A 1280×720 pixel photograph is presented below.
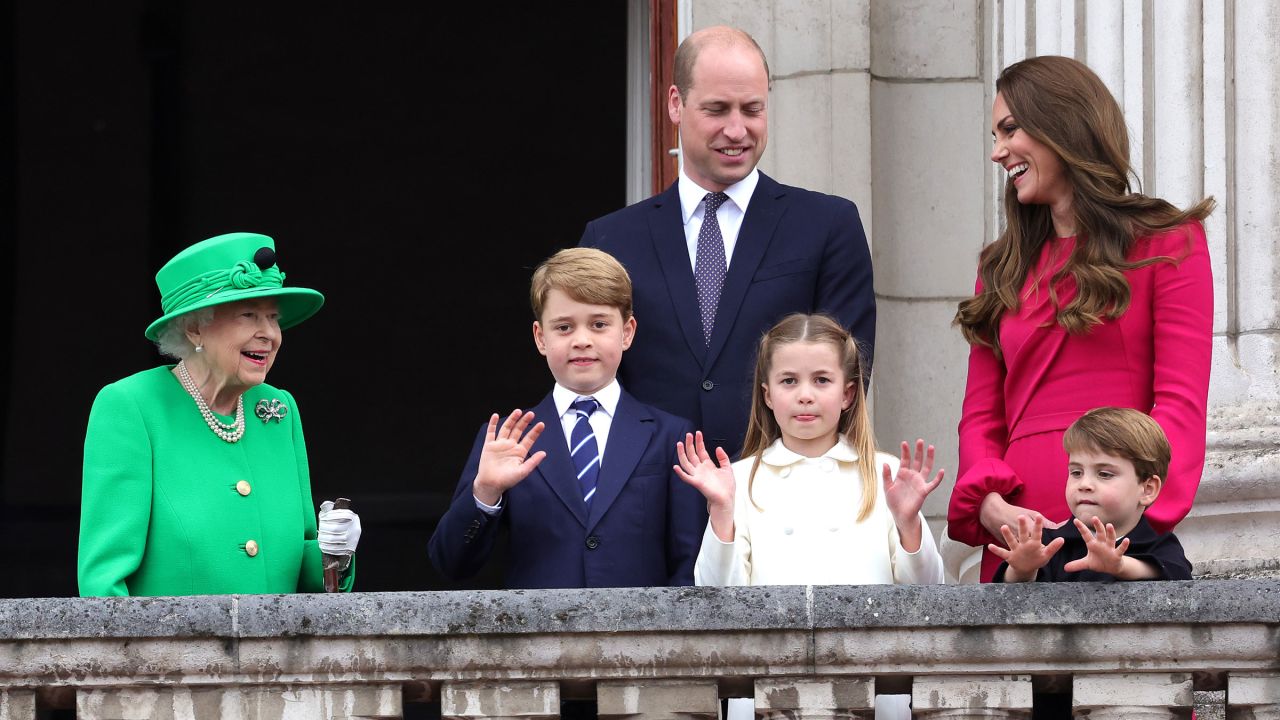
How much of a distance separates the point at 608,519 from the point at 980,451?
0.78 metres

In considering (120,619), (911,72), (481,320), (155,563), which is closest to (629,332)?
(155,563)

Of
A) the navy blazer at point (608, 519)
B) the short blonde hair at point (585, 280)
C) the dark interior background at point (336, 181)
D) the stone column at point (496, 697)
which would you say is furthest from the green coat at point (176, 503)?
the dark interior background at point (336, 181)

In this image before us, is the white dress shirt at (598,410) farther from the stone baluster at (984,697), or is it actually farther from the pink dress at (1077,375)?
the stone baluster at (984,697)

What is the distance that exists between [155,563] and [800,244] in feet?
5.17

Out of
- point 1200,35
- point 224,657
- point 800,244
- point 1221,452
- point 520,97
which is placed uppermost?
point 520,97

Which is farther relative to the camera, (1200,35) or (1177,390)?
(1200,35)

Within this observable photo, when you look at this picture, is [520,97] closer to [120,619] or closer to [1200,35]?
[1200,35]

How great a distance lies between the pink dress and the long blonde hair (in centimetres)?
22

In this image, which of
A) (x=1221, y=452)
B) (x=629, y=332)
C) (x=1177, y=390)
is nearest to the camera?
(x=1177, y=390)

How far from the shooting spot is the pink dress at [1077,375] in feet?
12.6

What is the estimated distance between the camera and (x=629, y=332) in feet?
14.0

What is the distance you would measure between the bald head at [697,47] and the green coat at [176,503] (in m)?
1.24

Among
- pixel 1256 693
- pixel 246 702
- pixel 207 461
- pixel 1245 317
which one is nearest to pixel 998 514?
pixel 1256 693

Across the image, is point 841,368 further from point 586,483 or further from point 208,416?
point 208,416
